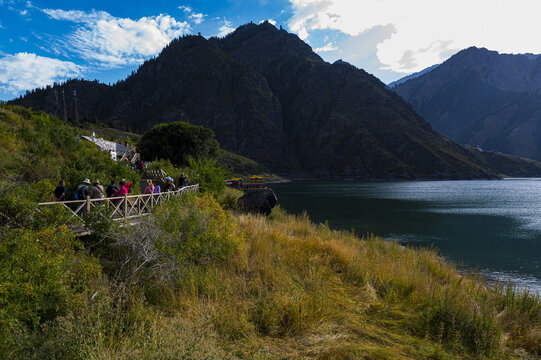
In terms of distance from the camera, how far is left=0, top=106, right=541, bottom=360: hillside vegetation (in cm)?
350

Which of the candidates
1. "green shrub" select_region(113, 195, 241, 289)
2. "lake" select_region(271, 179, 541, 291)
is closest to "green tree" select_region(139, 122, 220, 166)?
"lake" select_region(271, 179, 541, 291)

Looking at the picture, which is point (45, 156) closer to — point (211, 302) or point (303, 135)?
point (211, 302)

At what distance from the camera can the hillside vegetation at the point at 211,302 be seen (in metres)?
3.50

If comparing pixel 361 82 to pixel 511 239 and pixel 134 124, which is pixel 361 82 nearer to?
pixel 134 124

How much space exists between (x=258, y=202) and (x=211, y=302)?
49.2 feet

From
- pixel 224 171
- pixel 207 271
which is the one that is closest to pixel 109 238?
pixel 207 271

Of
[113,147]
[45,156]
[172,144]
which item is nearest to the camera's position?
[45,156]

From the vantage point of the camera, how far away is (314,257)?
744cm

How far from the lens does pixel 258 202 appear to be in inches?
778

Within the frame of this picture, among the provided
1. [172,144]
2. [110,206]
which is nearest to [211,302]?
[110,206]

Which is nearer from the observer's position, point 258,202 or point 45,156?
point 45,156

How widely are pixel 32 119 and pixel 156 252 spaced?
21455 mm

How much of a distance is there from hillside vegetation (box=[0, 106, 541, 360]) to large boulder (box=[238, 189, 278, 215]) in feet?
38.1

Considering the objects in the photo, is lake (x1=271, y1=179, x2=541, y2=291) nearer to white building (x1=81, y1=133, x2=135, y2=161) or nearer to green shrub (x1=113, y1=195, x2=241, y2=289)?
green shrub (x1=113, y1=195, x2=241, y2=289)
